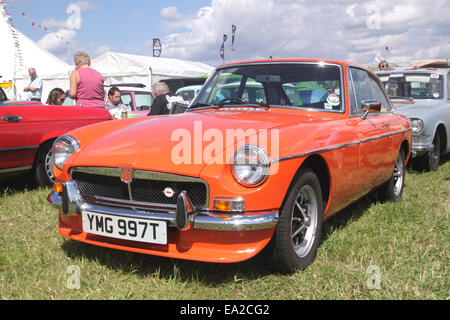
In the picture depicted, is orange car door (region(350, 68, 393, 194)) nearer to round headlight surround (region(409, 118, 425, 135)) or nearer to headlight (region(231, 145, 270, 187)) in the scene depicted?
headlight (region(231, 145, 270, 187))

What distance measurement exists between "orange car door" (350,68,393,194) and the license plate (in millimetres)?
1788

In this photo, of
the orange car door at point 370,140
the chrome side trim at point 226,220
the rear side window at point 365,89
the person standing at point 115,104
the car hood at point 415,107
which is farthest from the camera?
the person standing at point 115,104

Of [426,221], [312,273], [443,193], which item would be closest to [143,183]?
[312,273]

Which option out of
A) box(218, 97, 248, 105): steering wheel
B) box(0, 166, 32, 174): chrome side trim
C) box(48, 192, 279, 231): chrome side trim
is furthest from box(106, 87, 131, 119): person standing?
box(48, 192, 279, 231): chrome side trim

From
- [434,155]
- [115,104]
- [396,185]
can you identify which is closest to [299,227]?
[396,185]

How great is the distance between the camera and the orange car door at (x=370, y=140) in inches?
136

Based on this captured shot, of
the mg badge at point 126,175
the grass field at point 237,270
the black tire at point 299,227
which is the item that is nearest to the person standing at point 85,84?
the grass field at point 237,270

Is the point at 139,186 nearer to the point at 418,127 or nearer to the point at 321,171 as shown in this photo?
the point at 321,171

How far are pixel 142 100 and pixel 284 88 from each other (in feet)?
20.3

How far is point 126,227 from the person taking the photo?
7.94 ft

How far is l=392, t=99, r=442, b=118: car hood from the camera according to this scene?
20.0 feet

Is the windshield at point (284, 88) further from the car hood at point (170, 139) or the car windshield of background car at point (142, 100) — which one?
the car windshield of background car at point (142, 100)

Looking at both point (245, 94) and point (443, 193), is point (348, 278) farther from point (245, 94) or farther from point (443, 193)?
point (443, 193)

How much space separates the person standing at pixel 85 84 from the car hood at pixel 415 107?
4222mm
